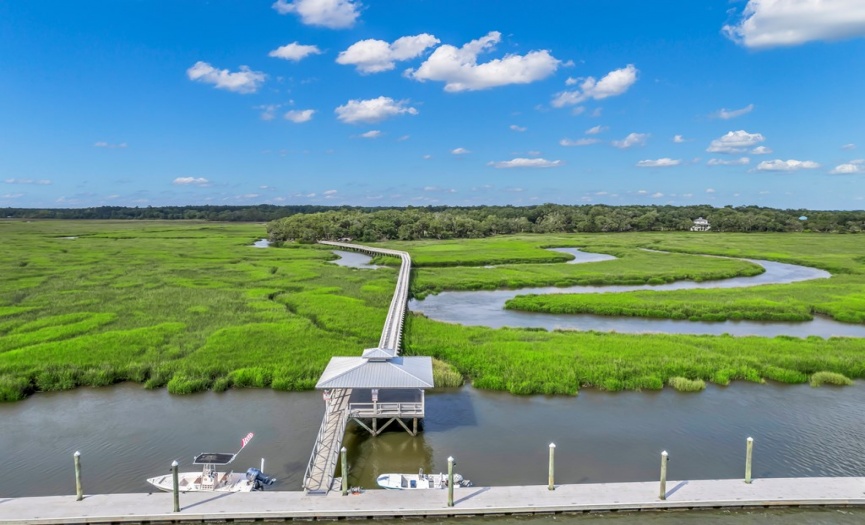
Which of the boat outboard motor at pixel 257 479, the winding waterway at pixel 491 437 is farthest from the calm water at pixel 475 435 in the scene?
the boat outboard motor at pixel 257 479

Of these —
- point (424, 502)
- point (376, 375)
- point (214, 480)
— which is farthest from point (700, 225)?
point (214, 480)

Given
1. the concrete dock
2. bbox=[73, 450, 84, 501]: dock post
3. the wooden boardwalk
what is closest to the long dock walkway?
the wooden boardwalk

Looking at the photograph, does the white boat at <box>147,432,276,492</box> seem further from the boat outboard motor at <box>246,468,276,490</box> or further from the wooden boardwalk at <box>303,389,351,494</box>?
the wooden boardwalk at <box>303,389,351,494</box>

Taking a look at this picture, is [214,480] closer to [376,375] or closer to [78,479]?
[78,479]

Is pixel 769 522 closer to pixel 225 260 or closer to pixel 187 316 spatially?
pixel 187 316

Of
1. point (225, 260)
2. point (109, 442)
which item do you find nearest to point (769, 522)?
point (109, 442)

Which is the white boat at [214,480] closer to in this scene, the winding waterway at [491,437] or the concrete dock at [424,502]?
the concrete dock at [424,502]
